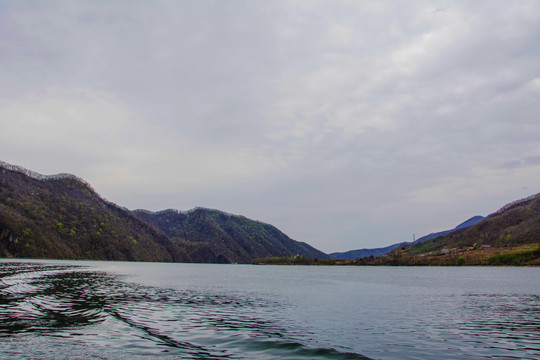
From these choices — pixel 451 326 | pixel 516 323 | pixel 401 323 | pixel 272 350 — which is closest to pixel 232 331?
pixel 272 350

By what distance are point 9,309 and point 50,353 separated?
22011mm

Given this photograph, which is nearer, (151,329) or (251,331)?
(151,329)

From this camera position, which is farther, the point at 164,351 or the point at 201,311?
Answer: the point at 201,311

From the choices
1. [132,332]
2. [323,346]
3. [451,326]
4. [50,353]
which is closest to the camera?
[50,353]

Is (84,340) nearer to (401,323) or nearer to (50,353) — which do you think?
(50,353)

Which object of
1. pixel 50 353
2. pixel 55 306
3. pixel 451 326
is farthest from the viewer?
pixel 55 306

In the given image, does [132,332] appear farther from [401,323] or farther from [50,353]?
[401,323]

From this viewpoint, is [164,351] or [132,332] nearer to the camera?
[164,351]

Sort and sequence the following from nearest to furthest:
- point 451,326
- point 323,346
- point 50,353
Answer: point 50,353, point 323,346, point 451,326

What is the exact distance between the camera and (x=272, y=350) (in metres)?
26.2

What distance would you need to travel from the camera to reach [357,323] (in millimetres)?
38938

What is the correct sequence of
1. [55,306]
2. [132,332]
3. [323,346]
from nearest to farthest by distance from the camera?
[323,346]
[132,332]
[55,306]

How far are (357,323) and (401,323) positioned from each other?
4.75 meters

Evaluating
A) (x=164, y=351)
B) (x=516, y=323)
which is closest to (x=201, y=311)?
(x=164, y=351)
